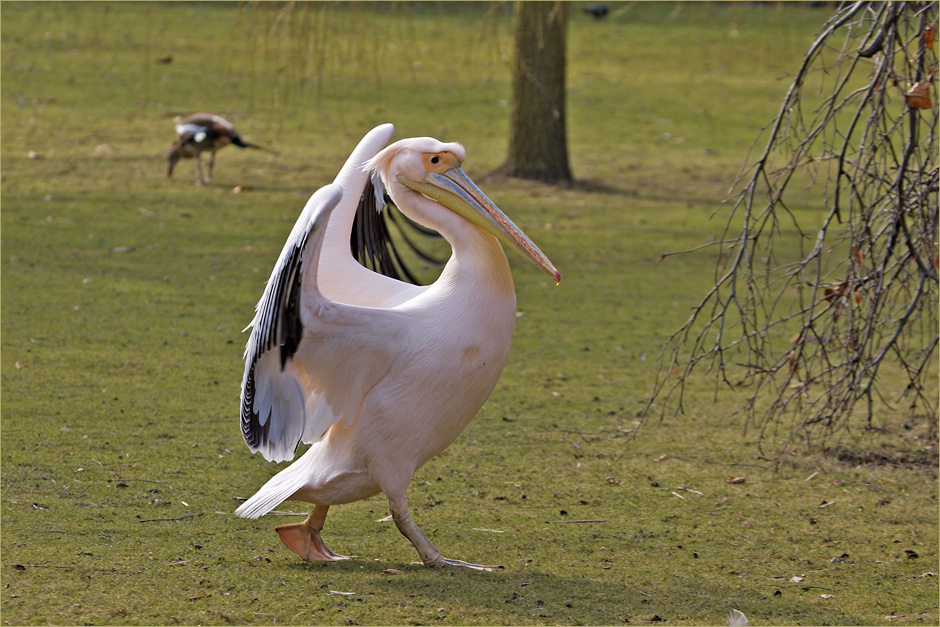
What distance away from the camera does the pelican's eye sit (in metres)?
3.98

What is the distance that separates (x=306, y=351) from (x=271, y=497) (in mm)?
581

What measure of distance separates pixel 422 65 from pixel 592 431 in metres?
11.1

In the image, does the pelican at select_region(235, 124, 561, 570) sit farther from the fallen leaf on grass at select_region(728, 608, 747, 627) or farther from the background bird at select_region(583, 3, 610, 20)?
the background bird at select_region(583, 3, 610, 20)

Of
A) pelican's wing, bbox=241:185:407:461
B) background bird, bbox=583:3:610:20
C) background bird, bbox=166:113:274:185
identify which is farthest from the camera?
background bird, bbox=583:3:610:20

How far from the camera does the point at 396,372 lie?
3.74 metres

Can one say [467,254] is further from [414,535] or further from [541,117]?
[541,117]

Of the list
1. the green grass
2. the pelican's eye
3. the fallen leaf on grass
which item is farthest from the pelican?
the fallen leaf on grass

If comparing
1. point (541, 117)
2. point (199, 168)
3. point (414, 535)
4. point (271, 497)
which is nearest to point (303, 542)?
point (271, 497)

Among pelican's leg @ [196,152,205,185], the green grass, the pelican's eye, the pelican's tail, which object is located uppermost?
the pelican's eye

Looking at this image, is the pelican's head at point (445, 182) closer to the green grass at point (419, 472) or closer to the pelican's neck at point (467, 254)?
the pelican's neck at point (467, 254)

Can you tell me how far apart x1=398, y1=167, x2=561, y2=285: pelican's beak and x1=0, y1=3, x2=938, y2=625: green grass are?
946 mm

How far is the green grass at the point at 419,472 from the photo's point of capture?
362cm

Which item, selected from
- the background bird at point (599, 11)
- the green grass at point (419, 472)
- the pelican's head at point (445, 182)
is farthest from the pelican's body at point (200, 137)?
the background bird at point (599, 11)

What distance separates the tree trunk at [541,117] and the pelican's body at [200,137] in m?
2.77
